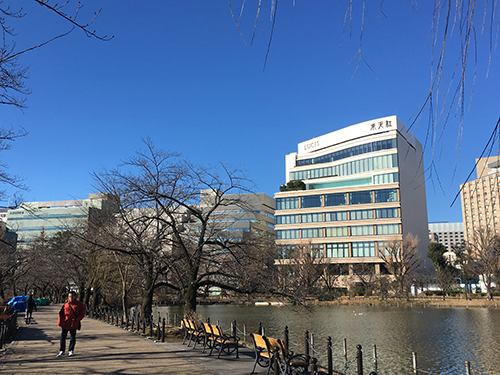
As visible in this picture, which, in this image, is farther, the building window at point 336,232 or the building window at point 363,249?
the building window at point 336,232

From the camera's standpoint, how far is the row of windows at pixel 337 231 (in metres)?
79.1

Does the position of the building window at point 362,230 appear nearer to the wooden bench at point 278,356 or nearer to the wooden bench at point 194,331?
the wooden bench at point 194,331

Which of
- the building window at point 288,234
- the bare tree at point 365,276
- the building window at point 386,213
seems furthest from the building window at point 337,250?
the building window at point 386,213

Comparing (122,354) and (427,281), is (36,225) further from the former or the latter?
(122,354)

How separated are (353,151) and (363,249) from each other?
72.8 feet

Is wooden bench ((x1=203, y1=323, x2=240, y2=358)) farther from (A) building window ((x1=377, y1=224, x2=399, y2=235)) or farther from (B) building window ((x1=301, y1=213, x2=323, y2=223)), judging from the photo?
(B) building window ((x1=301, y1=213, x2=323, y2=223))

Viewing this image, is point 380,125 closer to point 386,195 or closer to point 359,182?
point 359,182

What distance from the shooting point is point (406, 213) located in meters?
80.9

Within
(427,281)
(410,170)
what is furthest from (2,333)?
(410,170)

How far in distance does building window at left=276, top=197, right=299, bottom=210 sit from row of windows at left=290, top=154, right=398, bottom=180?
33.4 feet

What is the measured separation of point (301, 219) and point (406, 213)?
20.8 m

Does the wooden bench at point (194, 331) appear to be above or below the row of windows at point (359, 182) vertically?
below

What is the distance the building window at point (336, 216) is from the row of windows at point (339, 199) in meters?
1.78

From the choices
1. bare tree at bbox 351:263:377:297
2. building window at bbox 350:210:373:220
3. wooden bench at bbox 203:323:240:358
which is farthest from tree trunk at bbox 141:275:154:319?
building window at bbox 350:210:373:220
